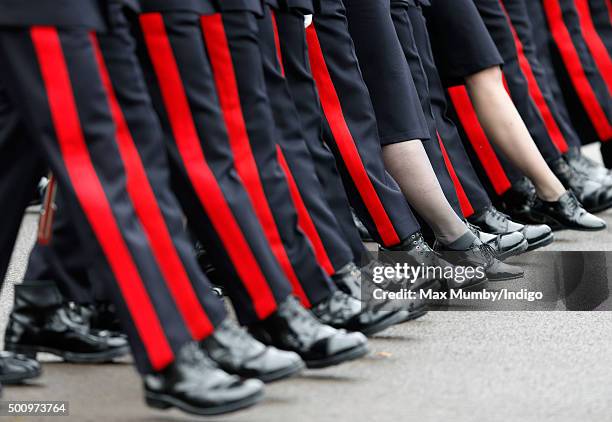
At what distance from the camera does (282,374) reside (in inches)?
112

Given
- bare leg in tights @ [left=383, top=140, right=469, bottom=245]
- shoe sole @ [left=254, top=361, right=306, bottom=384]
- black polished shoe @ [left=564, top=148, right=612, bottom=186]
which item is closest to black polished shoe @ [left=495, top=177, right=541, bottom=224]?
black polished shoe @ [left=564, top=148, right=612, bottom=186]

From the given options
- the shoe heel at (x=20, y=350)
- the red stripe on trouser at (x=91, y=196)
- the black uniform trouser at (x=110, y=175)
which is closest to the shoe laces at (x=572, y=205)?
the shoe heel at (x=20, y=350)

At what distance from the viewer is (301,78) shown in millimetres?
3463

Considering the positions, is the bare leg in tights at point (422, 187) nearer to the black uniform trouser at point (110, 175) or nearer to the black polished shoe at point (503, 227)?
the black polished shoe at point (503, 227)

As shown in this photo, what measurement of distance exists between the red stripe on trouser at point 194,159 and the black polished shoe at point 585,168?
2579 mm

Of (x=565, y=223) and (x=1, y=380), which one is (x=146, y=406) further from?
(x=565, y=223)

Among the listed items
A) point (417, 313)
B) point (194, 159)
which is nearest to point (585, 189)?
point (417, 313)

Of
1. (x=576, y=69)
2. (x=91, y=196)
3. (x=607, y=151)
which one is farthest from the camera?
(x=607, y=151)

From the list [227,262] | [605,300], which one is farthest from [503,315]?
[227,262]

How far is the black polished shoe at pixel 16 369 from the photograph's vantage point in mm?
2920

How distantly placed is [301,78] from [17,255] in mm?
1481

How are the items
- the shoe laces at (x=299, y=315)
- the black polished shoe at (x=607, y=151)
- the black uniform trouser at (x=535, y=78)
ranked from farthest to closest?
the black polished shoe at (x=607, y=151) < the black uniform trouser at (x=535, y=78) < the shoe laces at (x=299, y=315)

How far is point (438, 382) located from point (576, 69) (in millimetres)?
2765

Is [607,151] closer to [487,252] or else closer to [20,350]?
[487,252]
